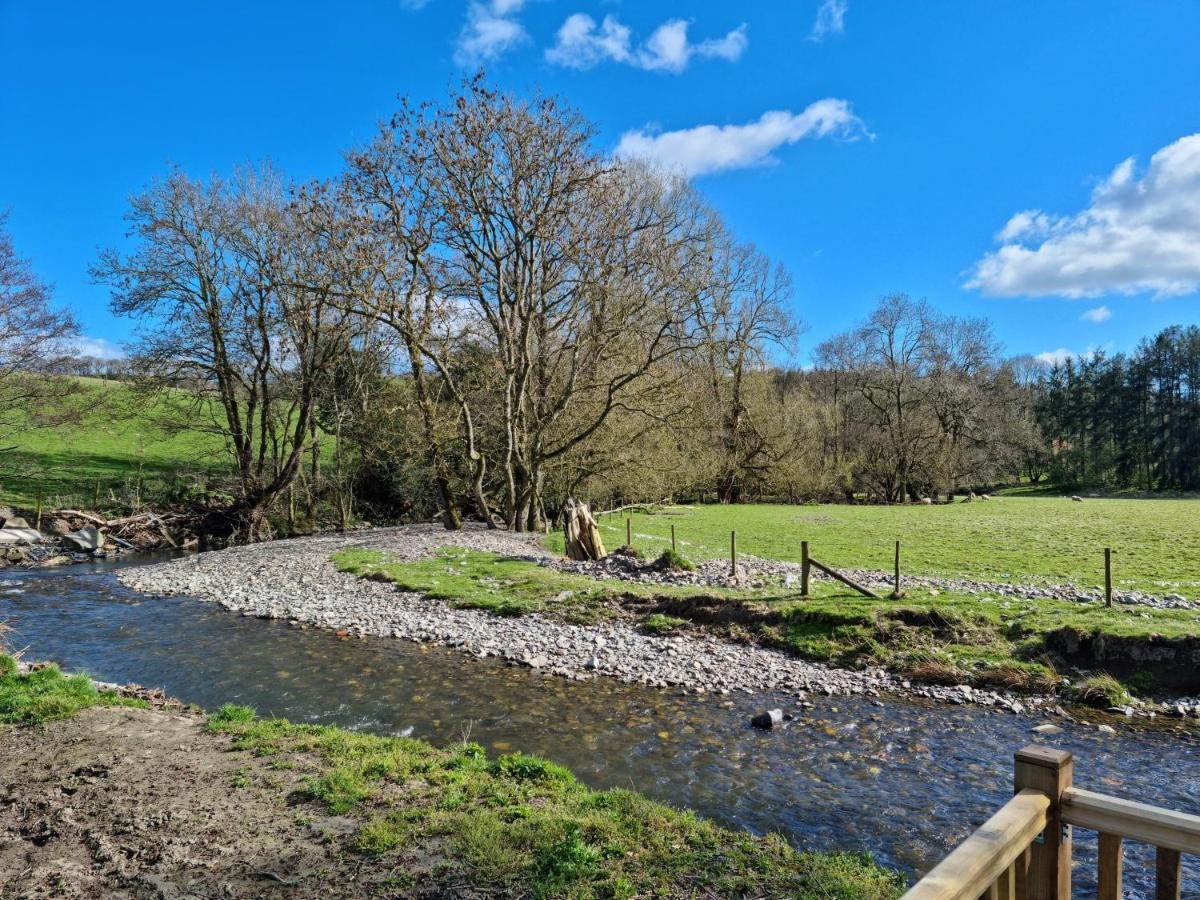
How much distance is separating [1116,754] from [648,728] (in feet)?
19.8

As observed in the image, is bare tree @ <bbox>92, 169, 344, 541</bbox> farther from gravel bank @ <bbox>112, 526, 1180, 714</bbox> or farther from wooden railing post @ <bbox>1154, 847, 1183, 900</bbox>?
wooden railing post @ <bbox>1154, 847, 1183, 900</bbox>

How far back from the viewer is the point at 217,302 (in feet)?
95.6

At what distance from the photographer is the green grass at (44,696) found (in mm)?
7846

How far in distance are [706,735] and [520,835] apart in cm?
426

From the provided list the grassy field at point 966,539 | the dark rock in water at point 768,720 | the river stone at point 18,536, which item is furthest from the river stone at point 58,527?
the dark rock in water at point 768,720

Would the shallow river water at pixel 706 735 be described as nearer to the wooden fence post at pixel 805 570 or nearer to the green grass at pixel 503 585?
the green grass at pixel 503 585

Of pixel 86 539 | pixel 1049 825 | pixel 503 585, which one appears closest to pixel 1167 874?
pixel 1049 825

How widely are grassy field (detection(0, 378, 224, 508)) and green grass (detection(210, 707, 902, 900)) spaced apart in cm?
2883

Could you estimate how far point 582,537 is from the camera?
64.9 feet

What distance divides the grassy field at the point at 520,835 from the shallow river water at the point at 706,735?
0.94m

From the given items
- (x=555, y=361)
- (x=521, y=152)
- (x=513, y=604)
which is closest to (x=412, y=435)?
(x=555, y=361)

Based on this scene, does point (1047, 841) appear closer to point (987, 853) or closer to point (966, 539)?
point (987, 853)

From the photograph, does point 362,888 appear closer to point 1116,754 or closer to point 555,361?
point 1116,754

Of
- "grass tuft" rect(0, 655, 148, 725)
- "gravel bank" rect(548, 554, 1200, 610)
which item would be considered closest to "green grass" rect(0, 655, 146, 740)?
"grass tuft" rect(0, 655, 148, 725)
